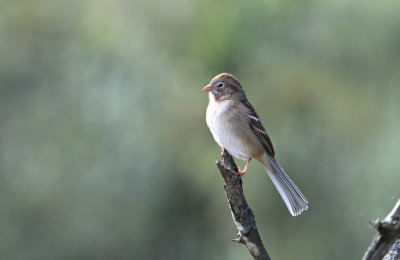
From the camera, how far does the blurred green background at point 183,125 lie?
40.1ft

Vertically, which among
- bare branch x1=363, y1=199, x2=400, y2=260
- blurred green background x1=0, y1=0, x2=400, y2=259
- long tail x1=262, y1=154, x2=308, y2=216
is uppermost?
blurred green background x1=0, y1=0, x2=400, y2=259

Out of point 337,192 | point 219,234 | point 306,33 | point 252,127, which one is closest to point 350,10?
point 306,33

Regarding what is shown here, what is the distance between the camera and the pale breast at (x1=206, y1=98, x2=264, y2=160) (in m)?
6.32

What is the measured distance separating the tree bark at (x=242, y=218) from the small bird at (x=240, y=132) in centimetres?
137

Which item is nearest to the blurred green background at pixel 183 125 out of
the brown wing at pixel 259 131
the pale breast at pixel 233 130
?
the brown wing at pixel 259 131

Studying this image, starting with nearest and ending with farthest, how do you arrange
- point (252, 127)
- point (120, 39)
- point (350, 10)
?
1. point (252, 127)
2. point (350, 10)
3. point (120, 39)

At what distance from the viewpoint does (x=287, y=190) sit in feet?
20.6

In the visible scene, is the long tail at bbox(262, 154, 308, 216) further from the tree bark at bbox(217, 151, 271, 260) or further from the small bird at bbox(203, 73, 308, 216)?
the tree bark at bbox(217, 151, 271, 260)

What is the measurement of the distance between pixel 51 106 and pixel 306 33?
4265 mm

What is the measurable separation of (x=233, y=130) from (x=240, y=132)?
0.06 metres

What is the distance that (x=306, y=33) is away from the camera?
14.5 meters

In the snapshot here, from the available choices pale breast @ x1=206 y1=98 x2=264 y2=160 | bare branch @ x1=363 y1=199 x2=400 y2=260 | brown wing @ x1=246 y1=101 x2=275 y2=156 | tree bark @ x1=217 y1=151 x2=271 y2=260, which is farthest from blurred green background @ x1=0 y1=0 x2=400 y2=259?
bare branch @ x1=363 y1=199 x2=400 y2=260

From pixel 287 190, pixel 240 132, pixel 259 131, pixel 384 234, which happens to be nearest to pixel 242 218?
pixel 384 234

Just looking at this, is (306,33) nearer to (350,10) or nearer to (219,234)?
(350,10)
